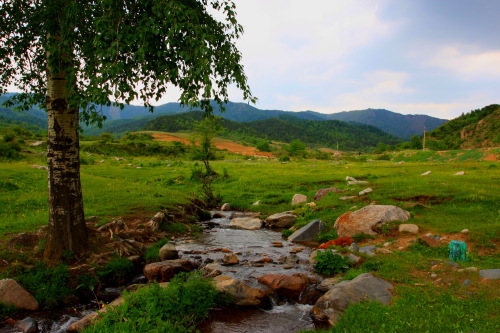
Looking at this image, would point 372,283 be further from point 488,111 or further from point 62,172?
point 488,111

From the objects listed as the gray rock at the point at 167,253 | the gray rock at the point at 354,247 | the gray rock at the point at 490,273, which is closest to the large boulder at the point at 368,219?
the gray rock at the point at 354,247

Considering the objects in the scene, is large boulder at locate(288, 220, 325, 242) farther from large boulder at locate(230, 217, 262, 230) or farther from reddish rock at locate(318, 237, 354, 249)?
large boulder at locate(230, 217, 262, 230)

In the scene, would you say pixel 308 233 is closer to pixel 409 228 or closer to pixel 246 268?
pixel 409 228

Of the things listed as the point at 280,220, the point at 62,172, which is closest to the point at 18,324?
the point at 62,172

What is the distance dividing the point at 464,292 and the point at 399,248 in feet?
15.1

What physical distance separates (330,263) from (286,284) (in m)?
2.33

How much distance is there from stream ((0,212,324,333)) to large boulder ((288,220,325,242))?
0.61m

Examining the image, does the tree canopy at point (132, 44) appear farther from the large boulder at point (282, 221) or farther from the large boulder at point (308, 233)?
the large boulder at point (282, 221)

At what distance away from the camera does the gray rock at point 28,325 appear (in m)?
7.86

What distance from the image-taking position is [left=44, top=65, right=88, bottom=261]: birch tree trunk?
389 inches

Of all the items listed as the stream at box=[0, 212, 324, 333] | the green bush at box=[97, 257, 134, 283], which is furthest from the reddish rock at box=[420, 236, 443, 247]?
the green bush at box=[97, 257, 134, 283]

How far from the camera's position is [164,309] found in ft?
25.5

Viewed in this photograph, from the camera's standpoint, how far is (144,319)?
7117mm

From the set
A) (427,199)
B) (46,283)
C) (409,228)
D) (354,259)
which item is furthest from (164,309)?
(427,199)
